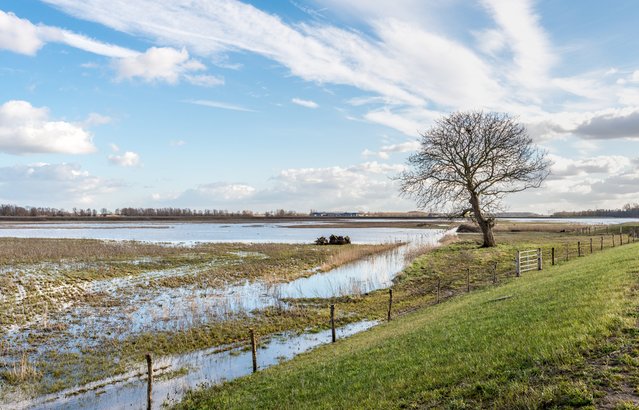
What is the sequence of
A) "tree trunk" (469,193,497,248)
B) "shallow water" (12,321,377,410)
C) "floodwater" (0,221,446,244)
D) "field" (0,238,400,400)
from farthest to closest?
"floodwater" (0,221,446,244) → "tree trunk" (469,193,497,248) → "field" (0,238,400,400) → "shallow water" (12,321,377,410)

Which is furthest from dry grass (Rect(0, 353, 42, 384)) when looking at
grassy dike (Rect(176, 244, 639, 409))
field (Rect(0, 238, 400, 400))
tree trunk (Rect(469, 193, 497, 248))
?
tree trunk (Rect(469, 193, 497, 248))

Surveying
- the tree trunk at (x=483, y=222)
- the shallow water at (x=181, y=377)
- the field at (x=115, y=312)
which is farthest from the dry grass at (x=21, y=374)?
the tree trunk at (x=483, y=222)

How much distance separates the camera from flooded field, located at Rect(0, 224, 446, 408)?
1358 centimetres

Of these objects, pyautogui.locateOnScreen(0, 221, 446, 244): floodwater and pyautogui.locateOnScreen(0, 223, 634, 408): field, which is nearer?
pyautogui.locateOnScreen(0, 223, 634, 408): field

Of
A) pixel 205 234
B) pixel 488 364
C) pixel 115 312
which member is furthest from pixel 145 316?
pixel 205 234

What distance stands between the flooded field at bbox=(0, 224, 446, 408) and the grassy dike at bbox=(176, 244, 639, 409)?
3576 mm

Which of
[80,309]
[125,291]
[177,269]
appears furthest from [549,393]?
[177,269]

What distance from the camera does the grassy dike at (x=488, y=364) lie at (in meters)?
6.91

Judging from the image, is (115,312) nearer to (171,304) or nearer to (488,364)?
(171,304)

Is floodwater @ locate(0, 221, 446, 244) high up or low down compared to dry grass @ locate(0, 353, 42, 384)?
up

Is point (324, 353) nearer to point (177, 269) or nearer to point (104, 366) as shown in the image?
point (104, 366)

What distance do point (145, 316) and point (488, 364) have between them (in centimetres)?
1791

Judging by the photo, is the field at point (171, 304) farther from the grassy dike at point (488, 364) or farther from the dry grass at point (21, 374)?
the grassy dike at point (488, 364)

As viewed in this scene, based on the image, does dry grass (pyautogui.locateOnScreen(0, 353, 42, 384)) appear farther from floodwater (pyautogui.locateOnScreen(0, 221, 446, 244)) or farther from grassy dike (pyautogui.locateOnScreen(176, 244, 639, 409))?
floodwater (pyautogui.locateOnScreen(0, 221, 446, 244))
